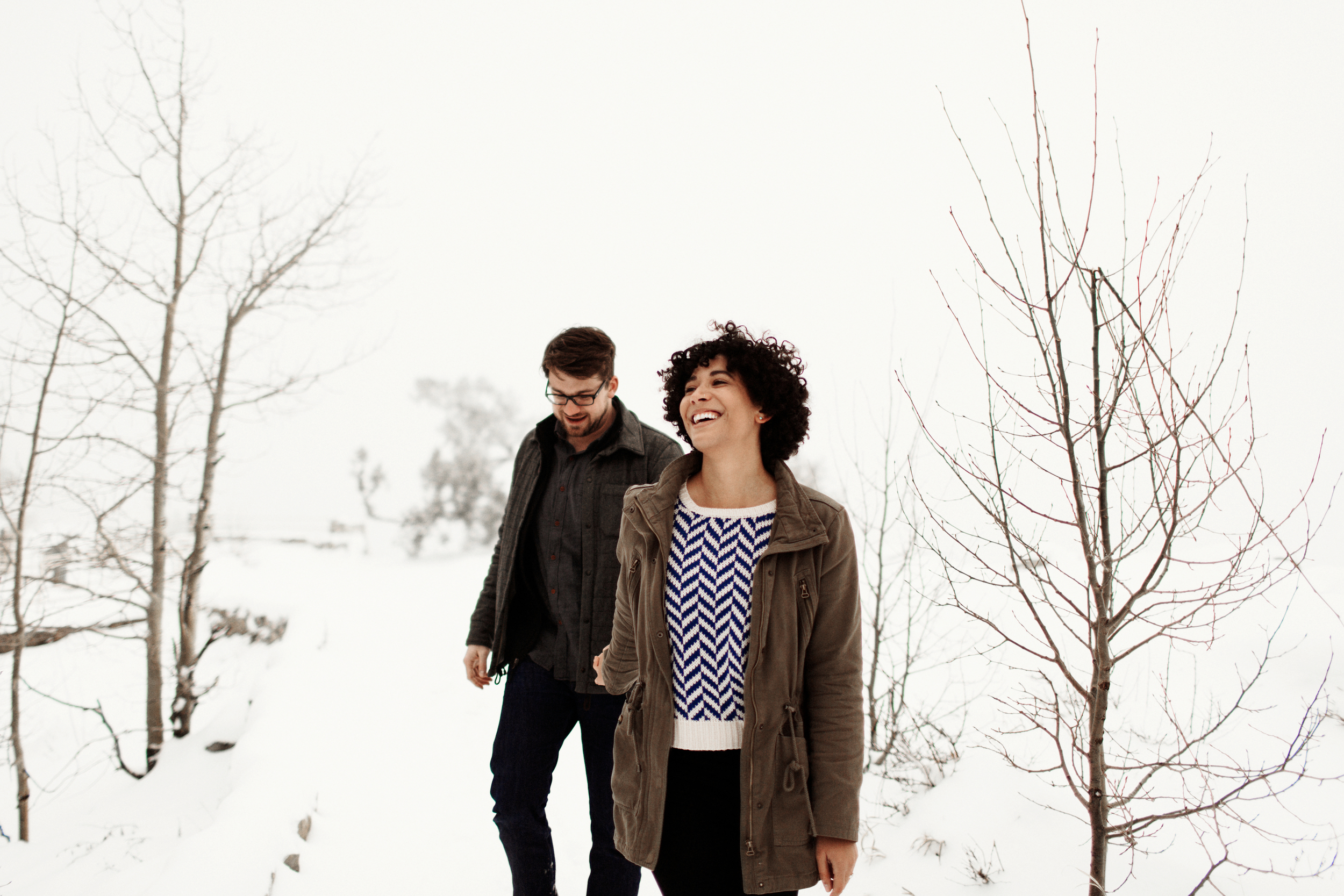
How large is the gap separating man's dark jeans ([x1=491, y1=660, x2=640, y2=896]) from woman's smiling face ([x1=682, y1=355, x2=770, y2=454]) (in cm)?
96

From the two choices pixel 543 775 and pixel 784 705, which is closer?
pixel 784 705

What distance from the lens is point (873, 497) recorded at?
427 cm

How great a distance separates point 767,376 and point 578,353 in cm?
76

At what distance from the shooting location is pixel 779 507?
143 cm

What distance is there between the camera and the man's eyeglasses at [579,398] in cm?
213

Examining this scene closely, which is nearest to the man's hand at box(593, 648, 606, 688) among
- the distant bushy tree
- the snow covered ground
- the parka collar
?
the parka collar

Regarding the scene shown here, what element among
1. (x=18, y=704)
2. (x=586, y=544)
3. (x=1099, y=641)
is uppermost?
(x=586, y=544)

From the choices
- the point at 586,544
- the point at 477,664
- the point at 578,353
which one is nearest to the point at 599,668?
the point at 586,544

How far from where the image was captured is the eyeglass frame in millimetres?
2131

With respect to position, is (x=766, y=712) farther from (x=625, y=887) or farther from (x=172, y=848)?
(x=172, y=848)

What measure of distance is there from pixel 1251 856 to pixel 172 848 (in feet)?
17.5

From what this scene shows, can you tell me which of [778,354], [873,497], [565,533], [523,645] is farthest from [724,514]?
[873,497]

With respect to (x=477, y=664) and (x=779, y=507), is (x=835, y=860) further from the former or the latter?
(x=477, y=664)

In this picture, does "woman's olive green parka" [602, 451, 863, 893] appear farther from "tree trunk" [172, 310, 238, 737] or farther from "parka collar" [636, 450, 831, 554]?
"tree trunk" [172, 310, 238, 737]
